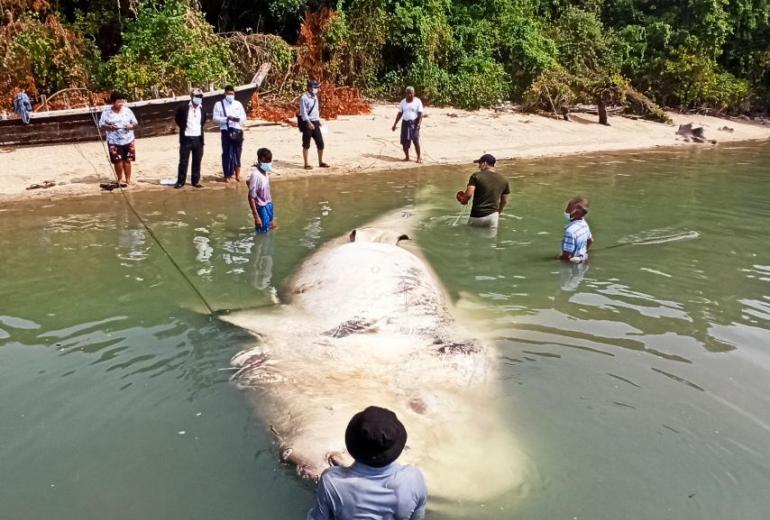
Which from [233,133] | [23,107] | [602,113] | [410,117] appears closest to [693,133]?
[602,113]

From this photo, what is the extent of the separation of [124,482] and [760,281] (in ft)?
27.6

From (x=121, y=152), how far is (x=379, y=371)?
31.9ft

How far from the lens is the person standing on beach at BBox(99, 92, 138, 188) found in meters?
13.0

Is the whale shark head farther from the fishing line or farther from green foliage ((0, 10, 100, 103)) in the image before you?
green foliage ((0, 10, 100, 103))

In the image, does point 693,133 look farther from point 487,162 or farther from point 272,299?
point 272,299

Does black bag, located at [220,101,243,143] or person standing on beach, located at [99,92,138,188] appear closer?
person standing on beach, located at [99,92,138,188]

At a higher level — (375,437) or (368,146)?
(368,146)

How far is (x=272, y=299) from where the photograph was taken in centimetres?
816

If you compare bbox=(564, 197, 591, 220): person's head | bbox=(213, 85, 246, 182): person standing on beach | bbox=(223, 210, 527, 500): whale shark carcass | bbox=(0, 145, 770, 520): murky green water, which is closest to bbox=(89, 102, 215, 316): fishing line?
bbox=(0, 145, 770, 520): murky green water

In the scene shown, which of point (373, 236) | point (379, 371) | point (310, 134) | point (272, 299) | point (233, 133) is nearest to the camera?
point (379, 371)

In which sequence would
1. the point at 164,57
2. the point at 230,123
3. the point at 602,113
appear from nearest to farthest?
1. the point at 230,123
2. the point at 164,57
3. the point at 602,113

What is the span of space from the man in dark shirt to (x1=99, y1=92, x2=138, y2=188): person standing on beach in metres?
6.78

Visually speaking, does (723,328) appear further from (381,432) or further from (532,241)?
(381,432)

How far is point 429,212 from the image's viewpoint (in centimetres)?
1287
